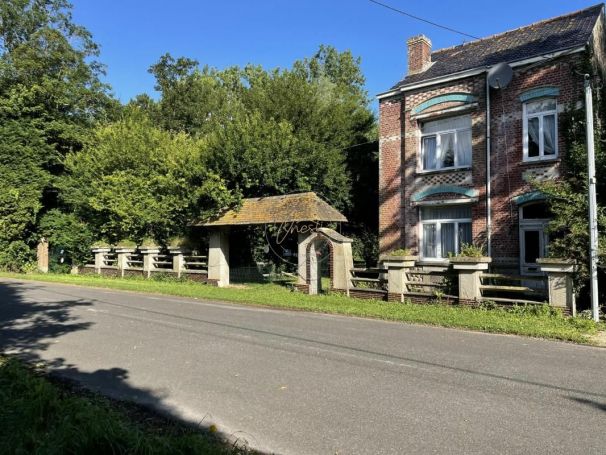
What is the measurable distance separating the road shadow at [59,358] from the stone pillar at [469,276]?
9296 millimetres

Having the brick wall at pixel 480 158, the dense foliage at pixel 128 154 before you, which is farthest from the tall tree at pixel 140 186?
the brick wall at pixel 480 158

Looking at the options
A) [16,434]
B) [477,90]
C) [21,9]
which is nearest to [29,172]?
[21,9]

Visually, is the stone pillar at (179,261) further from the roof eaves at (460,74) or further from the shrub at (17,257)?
the shrub at (17,257)

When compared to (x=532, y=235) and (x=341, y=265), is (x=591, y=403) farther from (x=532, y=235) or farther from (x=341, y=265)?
(x=532, y=235)

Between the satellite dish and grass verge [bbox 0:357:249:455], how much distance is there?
51.9ft

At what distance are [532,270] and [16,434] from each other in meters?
15.9

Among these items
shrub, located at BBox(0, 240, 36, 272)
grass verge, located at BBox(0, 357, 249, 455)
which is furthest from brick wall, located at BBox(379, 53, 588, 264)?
shrub, located at BBox(0, 240, 36, 272)

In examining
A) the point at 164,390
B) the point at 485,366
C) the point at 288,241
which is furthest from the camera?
the point at 288,241

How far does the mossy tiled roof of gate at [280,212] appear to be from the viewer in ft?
59.2

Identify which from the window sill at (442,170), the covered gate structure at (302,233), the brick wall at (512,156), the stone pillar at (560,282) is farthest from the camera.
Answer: the window sill at (442,170)

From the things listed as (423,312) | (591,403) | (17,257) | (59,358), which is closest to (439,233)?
(423,312)

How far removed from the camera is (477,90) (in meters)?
18.0

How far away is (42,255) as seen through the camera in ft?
102

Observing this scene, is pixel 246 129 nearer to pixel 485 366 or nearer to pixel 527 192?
pixel 527 192
